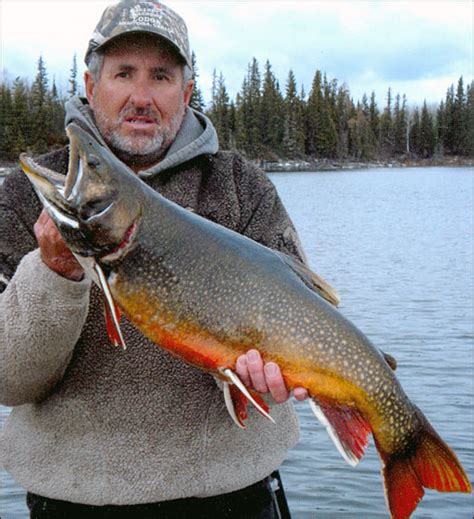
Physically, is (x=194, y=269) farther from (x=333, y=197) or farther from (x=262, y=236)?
(x=333, y=197)

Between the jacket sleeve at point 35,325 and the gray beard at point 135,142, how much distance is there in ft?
2.32

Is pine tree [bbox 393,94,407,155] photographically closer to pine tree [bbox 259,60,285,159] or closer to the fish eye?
pine tree [bbox 259,60,285,159]

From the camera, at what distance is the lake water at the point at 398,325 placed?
827cm

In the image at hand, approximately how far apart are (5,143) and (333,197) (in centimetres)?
3948

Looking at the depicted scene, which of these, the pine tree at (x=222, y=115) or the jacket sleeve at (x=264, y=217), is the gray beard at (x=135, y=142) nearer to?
the jacket sleeve at (x=264, y=217)

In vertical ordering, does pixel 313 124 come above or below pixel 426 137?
above

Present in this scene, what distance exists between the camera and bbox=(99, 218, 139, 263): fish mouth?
9.73 feet

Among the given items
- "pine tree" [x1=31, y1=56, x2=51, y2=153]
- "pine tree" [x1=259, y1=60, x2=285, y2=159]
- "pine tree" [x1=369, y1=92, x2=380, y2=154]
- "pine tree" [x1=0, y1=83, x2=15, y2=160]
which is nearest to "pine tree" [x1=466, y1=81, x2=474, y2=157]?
"pine tree" [x1=369, y1=92, x2=380, y2=154]

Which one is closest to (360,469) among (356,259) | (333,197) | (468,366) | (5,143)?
(468,366)

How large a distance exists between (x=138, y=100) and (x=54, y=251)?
3.19 feet

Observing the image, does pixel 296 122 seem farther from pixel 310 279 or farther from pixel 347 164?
pixel 310 279

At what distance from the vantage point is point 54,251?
10.2 feet

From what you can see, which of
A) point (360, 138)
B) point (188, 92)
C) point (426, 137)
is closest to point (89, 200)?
point (188, 92)

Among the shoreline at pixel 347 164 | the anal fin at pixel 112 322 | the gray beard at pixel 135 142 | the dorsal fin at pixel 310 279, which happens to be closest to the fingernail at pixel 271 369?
the dorsal fin at pixel 310 279
